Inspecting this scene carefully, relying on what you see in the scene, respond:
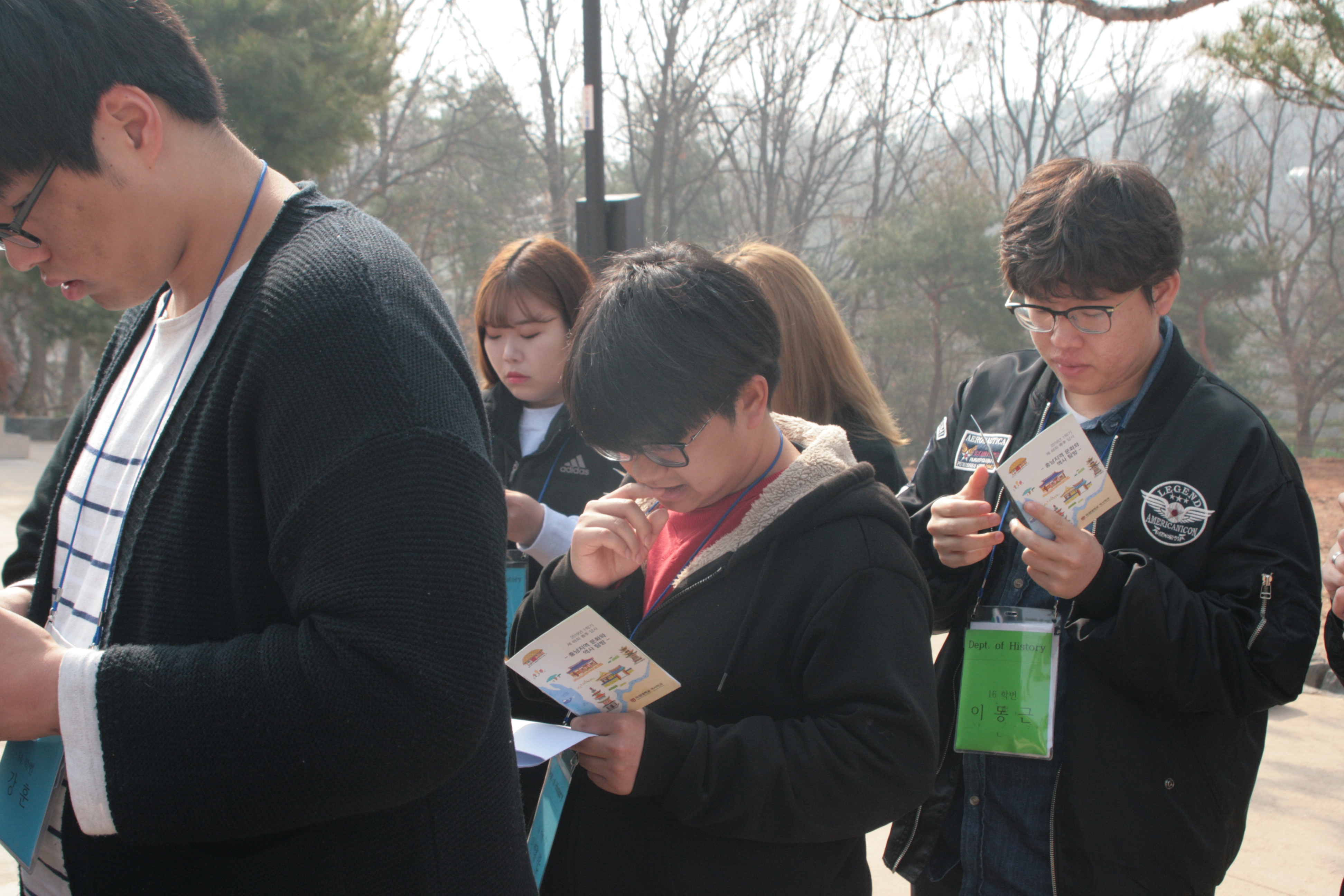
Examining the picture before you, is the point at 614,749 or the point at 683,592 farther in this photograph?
the point at 683,592

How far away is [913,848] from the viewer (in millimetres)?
1992

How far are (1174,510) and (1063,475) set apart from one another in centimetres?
25

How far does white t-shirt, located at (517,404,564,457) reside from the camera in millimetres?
2928

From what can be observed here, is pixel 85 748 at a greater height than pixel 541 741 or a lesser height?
greater

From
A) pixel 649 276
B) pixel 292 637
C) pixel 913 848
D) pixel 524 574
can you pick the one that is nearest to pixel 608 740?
pixel 292 637

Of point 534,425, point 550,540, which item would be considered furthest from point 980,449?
point 534,425

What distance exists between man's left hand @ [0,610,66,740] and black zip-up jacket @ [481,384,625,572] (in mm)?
1756

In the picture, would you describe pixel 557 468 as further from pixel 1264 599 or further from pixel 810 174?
pixel 810 174

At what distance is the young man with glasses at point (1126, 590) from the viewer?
68.4 inches

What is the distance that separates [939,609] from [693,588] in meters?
0.75

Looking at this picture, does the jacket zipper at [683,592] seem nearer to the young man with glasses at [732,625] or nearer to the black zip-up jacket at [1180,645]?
the young man with glasses at [732,625]

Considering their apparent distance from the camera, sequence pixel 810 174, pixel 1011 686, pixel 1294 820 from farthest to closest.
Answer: pixel 810 174 → pixel 1294 820 → pixel 1011 686

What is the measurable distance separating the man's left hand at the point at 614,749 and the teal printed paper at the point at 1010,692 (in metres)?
0.80

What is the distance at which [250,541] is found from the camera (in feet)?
3.33
